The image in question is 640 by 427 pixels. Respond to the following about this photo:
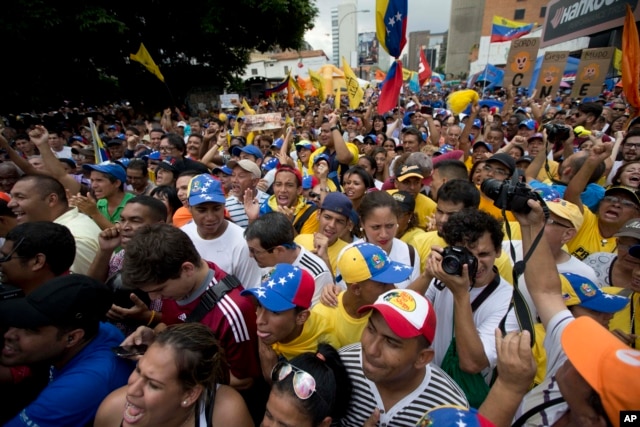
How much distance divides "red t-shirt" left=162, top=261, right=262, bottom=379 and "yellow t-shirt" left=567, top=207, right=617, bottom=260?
3.15 m

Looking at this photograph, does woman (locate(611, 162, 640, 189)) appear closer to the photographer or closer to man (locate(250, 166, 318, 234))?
the photographer

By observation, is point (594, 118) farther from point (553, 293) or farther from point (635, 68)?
point (553, 293)

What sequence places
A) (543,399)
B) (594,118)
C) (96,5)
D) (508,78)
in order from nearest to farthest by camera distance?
(543,399) → (594,118) → (508,78) → (96,5)

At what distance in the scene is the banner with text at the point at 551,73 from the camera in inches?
381

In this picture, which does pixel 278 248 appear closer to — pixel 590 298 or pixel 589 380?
pixel 589 380

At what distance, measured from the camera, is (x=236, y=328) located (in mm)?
2041

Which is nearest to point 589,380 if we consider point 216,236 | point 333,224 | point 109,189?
point 333,224

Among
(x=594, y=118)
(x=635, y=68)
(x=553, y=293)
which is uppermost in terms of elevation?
(x=635, y=68)

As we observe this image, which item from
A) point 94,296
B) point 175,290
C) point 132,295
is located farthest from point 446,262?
point 132,295

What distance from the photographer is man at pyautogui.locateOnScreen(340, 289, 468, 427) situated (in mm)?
1604

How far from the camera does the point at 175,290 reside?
2.10 meters

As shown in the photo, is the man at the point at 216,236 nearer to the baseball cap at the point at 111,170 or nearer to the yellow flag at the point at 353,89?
the baseball cap at the point at 111,170

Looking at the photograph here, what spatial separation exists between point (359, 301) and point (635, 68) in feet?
21.6

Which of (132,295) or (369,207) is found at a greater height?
(369,207)
